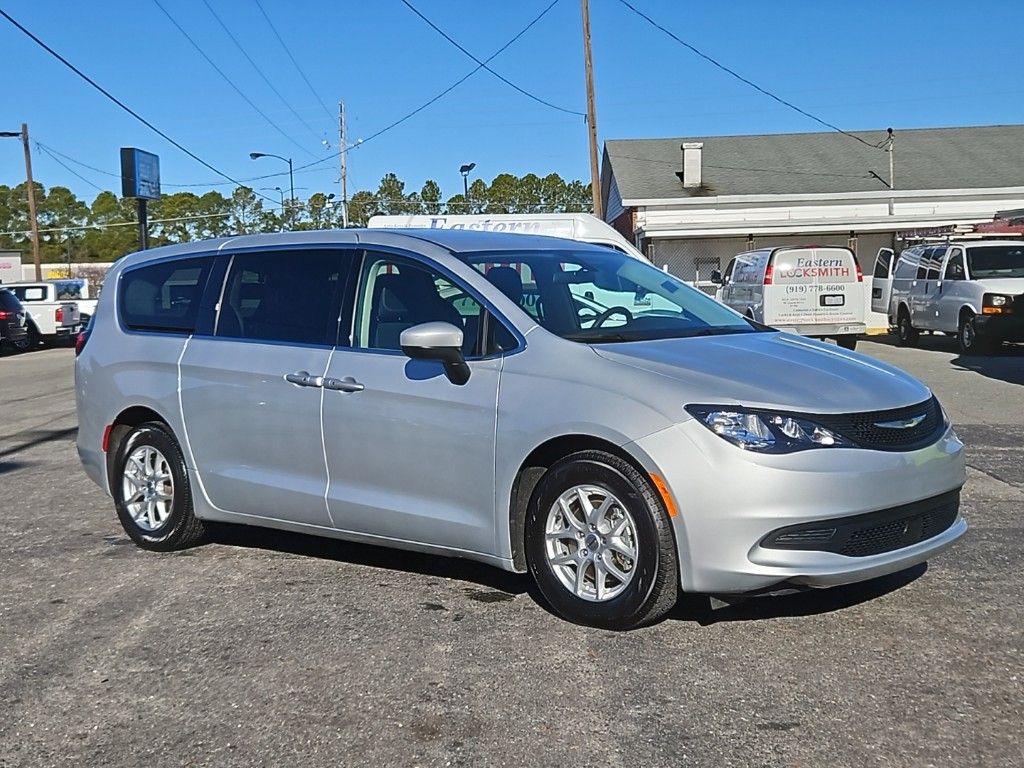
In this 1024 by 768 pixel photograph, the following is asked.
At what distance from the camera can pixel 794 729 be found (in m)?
3.84

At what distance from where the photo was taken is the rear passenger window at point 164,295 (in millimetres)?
6468

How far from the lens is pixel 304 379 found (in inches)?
224

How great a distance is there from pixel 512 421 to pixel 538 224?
34.5 ft

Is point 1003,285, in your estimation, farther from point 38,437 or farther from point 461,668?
point 461,668

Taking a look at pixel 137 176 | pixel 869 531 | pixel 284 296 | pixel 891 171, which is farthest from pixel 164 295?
Answer: pixel 891 171

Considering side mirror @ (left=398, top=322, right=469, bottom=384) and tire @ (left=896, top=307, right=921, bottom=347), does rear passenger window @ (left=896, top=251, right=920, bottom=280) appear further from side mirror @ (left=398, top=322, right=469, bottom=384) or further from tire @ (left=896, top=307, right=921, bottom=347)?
side mirror @ (left=398, top=322, right=469, bottom=384)

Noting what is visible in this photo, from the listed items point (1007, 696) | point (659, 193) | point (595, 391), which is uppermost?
point (659, 193)

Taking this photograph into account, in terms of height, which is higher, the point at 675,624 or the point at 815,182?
the point at 815,182

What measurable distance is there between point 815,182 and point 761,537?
32.1m

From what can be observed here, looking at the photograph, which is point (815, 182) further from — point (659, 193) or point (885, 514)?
point (885, 514)

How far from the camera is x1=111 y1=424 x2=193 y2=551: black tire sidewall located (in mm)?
6371

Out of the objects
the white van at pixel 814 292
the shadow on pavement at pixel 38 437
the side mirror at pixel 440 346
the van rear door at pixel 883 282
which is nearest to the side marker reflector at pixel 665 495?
the side mirror at pixel 440 346

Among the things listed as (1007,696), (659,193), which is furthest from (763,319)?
(659,193)

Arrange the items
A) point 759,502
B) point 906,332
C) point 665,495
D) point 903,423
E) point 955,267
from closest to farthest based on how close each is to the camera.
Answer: point 759,502 → point 665,495 → point 903,423 → point 955,267 → point 906,332
